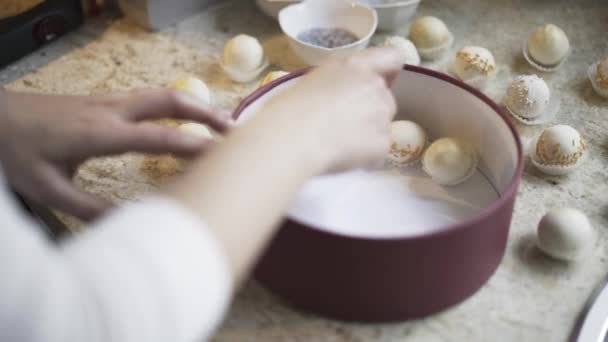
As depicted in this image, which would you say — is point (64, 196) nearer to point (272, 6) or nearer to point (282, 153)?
point (282, 153)

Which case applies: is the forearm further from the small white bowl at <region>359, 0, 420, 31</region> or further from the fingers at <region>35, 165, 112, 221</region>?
the small white bowl at <region>359, 0, 420, 31</region>

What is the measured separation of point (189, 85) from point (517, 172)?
47 cm

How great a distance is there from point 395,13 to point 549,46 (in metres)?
0.24

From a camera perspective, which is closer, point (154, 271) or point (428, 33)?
point (154, 271)

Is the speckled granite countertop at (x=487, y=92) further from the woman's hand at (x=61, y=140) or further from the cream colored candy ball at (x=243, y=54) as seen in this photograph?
the woman's hand at (x=61, y=140)

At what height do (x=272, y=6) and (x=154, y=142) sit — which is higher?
(x=154, y=142)

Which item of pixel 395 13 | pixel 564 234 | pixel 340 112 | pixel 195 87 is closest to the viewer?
pixel 340 112

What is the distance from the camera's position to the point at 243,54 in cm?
97

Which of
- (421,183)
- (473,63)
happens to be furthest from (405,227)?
(473,63)

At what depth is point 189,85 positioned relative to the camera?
0.92 m

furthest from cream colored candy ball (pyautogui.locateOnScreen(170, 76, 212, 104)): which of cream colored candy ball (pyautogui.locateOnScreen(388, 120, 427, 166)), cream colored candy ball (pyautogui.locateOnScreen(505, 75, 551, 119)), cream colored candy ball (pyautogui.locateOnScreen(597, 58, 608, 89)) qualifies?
cream colored candy ball (pyautogui.locateOnScreen(597, 58, 608, 89))

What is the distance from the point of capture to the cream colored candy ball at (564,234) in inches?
27.8

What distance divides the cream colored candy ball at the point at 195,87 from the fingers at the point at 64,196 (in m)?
0.34

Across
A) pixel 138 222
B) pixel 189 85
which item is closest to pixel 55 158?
pixel 138 222
